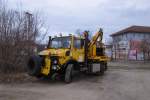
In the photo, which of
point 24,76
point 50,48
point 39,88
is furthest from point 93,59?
point 39,88

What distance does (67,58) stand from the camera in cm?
1555

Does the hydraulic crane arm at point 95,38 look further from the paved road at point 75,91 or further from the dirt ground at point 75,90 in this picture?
the paved road at point 75,91

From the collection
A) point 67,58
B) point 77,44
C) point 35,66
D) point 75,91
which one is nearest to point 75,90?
point 75,91

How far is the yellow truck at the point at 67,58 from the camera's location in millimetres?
15102

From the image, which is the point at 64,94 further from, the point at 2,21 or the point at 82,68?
the point at 2,21

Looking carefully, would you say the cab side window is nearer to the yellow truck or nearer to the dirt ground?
the yellow truck

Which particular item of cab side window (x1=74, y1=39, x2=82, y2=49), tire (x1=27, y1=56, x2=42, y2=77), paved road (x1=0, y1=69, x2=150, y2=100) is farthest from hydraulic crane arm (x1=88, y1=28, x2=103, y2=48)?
tire (x1=27, y1=56, x2=42, y2=77)

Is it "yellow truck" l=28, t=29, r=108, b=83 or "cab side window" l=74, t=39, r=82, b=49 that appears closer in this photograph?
"yellow truck" l=28, t=29, r=108, b=83

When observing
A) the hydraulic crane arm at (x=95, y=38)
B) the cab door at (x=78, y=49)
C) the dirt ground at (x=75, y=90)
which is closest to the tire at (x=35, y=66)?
the dirt ground at (x=75, y=90)

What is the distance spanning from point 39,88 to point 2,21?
644 cm

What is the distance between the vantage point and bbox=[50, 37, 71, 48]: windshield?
53.0 ft

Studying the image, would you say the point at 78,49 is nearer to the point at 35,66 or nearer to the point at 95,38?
the point at 95,38

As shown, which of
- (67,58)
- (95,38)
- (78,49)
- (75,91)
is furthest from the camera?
(95,38)

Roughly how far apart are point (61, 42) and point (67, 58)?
131 centimetres
